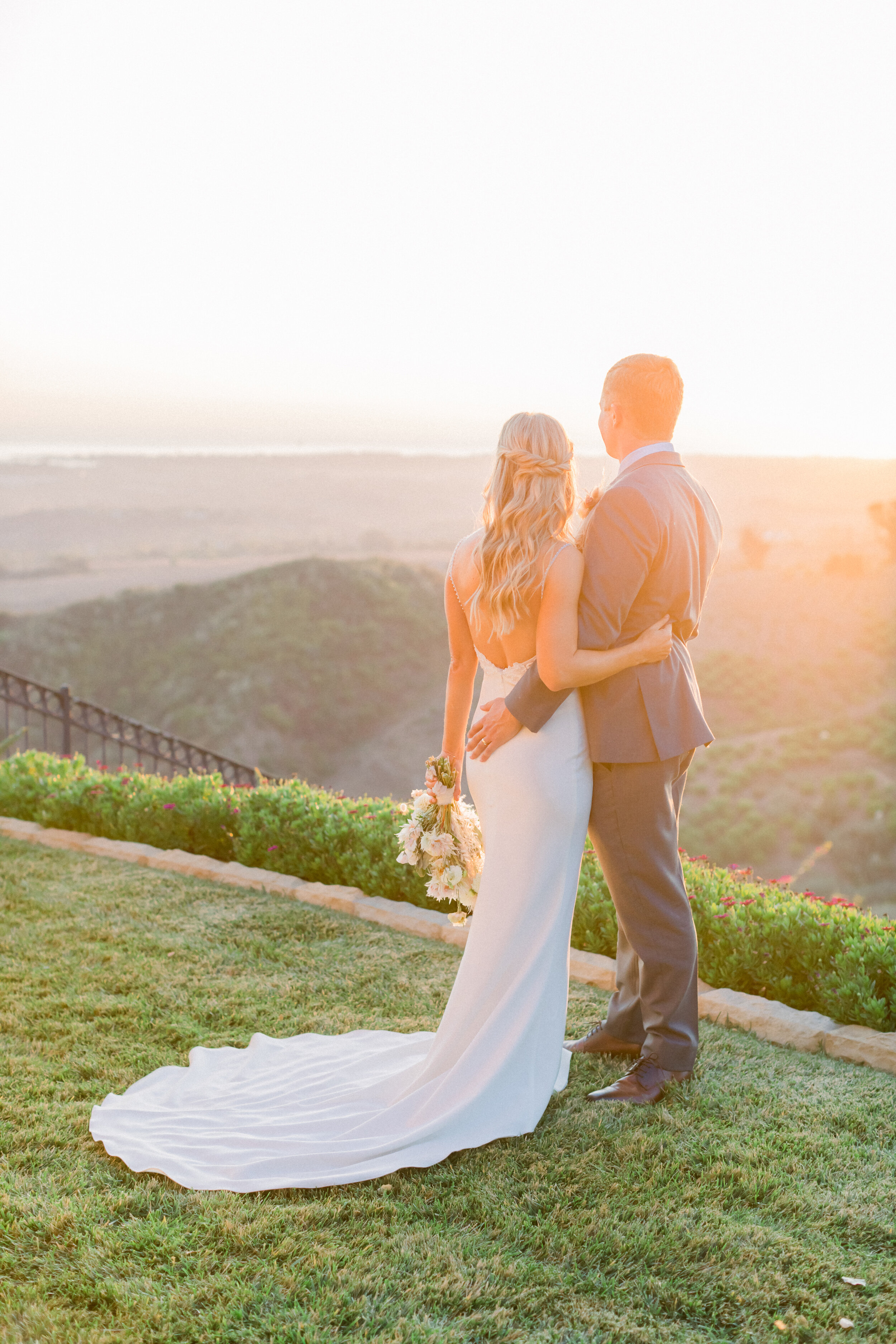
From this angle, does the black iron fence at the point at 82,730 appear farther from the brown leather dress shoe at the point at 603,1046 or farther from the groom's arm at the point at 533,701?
the groom's arm at the point at 533,701

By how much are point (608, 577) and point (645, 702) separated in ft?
1.43

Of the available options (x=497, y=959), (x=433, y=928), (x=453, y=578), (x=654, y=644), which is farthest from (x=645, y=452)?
(x=433, y=928)

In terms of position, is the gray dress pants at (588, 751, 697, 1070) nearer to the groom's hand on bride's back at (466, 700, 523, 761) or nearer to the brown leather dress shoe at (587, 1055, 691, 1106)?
the brown leather dress shoe at (587, 1055, 691, 1106)

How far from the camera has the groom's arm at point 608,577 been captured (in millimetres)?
3064

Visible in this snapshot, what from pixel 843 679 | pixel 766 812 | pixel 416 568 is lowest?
pixel 766 812

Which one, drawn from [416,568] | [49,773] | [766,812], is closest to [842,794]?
[766,812]

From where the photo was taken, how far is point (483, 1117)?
3012 mm

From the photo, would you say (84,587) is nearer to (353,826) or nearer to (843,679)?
(843,679)

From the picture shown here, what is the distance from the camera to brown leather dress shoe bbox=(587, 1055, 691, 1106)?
Answer: 3260 mm

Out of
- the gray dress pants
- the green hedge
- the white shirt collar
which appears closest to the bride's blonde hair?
the white shirt collar

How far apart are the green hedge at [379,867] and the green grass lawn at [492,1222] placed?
1.60ft

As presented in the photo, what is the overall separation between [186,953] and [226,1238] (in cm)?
241

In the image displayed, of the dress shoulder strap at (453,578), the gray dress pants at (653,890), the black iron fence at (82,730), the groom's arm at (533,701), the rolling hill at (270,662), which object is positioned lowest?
the rolling hill at (270,662)

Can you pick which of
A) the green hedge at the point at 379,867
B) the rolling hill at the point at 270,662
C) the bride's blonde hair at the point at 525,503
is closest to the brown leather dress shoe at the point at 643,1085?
the green hedge at the point at 379,867
